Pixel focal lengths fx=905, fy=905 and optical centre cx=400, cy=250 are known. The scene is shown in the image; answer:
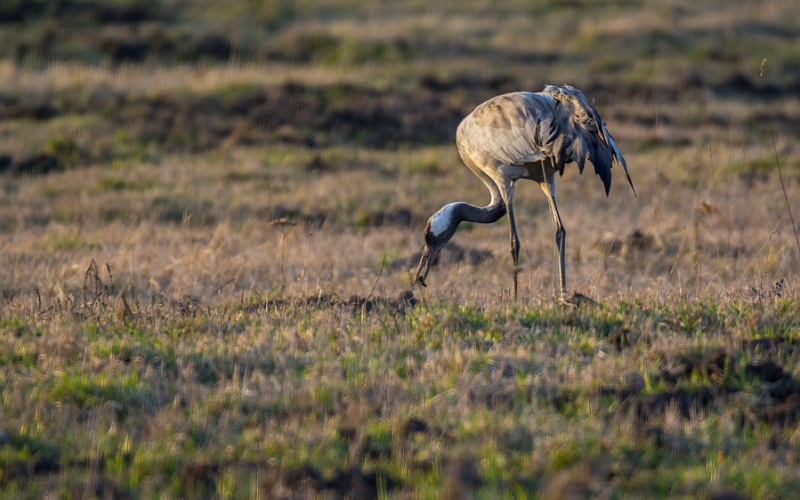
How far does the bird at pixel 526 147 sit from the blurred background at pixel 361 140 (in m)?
0.60

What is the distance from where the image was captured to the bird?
669cm

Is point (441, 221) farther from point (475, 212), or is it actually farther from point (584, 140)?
point (584, 140)

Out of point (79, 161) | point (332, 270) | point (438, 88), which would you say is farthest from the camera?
point (438, 88)

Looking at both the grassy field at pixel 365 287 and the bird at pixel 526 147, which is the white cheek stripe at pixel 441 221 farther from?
the grassy field at pixel 365 287

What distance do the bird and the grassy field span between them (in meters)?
0.56

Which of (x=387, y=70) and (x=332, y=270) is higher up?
(x=387, y=70)

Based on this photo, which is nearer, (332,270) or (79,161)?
(332,270)

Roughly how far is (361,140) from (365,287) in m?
9.41

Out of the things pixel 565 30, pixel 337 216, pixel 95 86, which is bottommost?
pixel 337 216

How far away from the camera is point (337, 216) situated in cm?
1201

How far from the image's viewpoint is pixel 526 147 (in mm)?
7047

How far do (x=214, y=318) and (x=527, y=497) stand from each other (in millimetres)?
3142

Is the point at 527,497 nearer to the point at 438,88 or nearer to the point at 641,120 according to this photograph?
the point at 641,120

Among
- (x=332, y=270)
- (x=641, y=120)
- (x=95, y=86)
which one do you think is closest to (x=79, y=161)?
(x=95, y=86)
